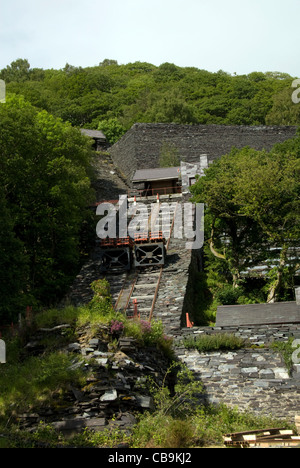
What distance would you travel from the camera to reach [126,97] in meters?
73.8

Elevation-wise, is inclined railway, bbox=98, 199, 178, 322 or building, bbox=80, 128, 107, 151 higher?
building, bbox=80, 128, 107, 151

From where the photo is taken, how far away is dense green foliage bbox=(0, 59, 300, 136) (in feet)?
186

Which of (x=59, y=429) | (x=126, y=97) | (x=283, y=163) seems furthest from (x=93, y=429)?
(x=126, y=97)

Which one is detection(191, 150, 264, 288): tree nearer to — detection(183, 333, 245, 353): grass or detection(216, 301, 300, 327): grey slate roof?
detection(216, 301, 300, 327): grey slate roof

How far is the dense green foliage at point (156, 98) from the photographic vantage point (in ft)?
186

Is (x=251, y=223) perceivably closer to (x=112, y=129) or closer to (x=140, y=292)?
(x=140, y=292)

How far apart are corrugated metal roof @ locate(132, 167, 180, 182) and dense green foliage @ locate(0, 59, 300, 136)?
12.9 metres

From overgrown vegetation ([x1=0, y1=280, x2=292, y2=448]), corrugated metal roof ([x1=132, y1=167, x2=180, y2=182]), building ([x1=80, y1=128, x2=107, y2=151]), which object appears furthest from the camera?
building ([x1=80, y1=128, x2=107, y2=151])

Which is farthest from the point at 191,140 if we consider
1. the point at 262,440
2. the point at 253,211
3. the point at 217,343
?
the point at 262,440

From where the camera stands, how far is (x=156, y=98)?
6112 centimetres

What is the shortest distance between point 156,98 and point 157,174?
869 inches

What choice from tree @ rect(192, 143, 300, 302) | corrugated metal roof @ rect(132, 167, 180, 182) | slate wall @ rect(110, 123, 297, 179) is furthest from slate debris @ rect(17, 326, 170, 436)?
slate wall @ rect(110, 123, 297, 179)

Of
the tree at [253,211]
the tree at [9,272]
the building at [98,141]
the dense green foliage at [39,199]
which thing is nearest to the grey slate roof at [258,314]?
the tree at [253,211]

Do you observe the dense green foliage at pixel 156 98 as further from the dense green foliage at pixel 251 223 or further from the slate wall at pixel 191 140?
the dense green foliage at pixel 251 223
